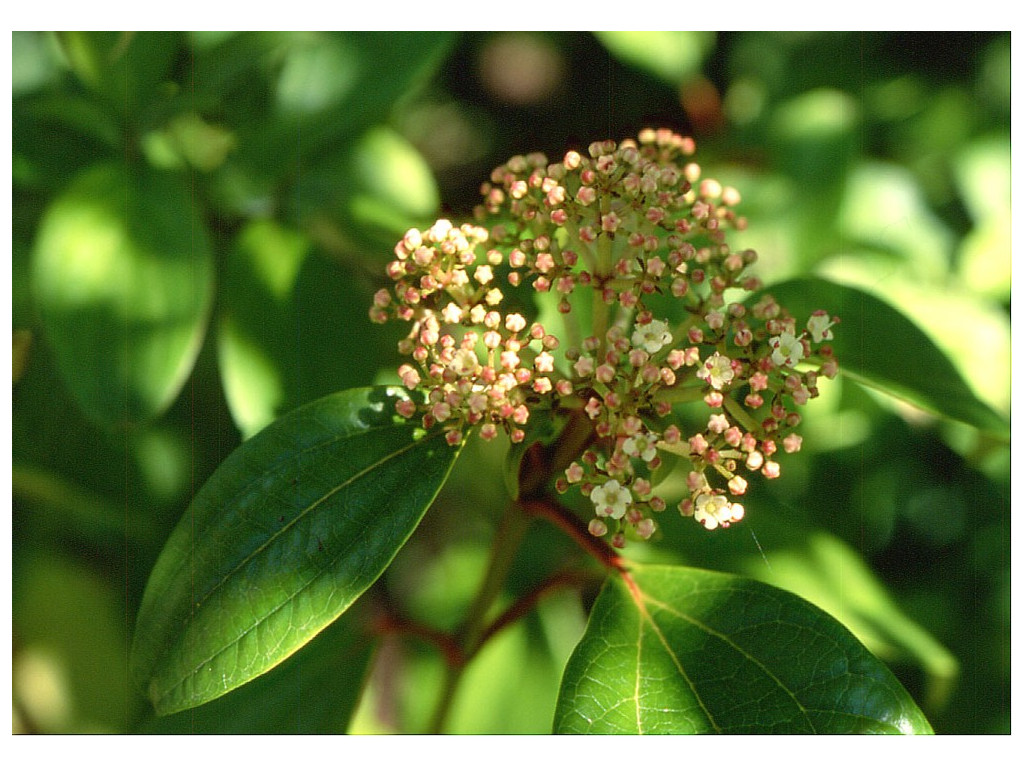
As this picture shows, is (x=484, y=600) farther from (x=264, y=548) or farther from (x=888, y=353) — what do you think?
(x=888, y=353)

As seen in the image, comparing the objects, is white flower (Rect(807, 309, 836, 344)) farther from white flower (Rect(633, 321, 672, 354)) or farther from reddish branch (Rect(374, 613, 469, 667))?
reddish branch (Rect(374, 613, 469, 667))

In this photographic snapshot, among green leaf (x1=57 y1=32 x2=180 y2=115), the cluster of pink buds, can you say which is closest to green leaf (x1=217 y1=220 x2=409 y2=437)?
green leaf (x1=57 y1=32 x2=180 y2=115)

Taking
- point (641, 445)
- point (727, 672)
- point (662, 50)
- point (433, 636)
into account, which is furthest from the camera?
point (662, 50)

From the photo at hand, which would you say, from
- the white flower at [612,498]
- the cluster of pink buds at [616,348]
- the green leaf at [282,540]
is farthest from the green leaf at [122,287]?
the white flower at [612,498]

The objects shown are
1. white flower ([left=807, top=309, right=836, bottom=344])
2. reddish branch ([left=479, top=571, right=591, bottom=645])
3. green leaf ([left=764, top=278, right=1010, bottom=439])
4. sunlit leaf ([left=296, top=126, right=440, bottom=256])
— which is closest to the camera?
white flower ([left=807, top=309, right=836, bottom=344])

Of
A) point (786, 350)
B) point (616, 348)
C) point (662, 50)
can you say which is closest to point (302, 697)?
point (616, 348)

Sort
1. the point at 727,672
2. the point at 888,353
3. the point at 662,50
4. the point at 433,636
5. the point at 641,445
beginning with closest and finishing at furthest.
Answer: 1. the point at 641,445
2. the point at 727,672
3. the point at 888,353
4. the point at 433,636
5. the point at 662,50

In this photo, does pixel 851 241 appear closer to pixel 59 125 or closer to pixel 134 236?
pixel 134 236
